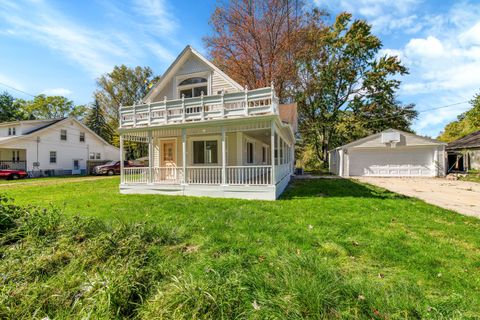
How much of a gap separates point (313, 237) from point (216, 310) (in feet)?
10.1

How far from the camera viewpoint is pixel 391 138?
1930cm

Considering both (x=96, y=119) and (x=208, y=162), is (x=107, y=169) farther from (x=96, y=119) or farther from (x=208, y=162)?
(x=208, y=162)

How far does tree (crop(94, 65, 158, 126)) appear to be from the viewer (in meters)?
37.2

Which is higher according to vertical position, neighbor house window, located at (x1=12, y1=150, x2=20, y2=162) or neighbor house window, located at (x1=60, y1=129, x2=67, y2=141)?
neighbor house window, located at (x1=60, y1=129, x2=67, y2=141)

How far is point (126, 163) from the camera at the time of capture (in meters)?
28.7

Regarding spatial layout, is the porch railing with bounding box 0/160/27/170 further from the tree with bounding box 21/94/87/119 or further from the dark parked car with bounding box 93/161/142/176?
the tree with bounding box 21/94/87/119

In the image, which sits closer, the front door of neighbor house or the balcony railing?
the balcony railing

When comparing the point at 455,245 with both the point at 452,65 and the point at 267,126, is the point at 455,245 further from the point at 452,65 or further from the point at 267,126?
the point at 452,65

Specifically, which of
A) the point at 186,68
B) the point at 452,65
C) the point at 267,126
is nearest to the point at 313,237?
the point at 267,126

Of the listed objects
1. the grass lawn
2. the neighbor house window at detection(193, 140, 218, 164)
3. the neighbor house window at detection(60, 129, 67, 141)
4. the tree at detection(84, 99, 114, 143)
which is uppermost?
the tree at detection(84, 99, 114, 143)

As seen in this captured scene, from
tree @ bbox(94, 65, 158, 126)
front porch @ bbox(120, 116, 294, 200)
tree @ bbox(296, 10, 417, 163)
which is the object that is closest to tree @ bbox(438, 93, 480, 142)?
tree @ bbox(296, 10, 417, 163)

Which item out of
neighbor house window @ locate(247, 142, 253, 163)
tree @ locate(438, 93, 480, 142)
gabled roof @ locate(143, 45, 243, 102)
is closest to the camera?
gabled roof @ locate(143, 45, 243, 102)

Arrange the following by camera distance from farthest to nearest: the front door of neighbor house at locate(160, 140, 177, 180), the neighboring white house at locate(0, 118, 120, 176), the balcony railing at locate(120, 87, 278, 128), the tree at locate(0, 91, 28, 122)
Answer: the tree at locate(0, 91, 28, 122) → the neighboring white house at locate(0, 118, 120, 176) → the front door of neighbor house at locate(160, 140, 177, 180) → the balcony railing at locate(120, 87, 278, 128)

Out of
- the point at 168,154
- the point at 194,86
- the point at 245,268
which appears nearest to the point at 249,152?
the point at 168,154
